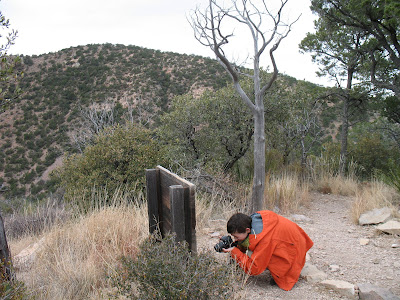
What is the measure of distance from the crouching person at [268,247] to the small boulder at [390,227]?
220 cm

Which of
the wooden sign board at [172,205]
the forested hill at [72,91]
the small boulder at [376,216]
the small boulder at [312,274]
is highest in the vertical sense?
the forested hill at [72,91]

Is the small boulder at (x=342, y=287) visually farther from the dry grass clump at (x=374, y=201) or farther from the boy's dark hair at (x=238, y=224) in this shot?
the dry grass clump at (x=374, y=201)

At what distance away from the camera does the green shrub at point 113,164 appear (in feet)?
21.6

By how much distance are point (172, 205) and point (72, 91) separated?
2768 cm

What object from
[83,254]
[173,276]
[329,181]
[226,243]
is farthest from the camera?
[329,181]

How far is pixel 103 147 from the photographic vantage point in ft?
22.5

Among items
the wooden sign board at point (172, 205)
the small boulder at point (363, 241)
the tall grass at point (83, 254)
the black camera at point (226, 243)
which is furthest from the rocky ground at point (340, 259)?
the tall grass at point (83, 254)

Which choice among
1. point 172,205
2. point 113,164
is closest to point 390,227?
point 172,205

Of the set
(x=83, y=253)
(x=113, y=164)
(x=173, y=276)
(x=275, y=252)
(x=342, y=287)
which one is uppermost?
(x=113, y=164)

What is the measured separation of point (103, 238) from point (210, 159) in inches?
163

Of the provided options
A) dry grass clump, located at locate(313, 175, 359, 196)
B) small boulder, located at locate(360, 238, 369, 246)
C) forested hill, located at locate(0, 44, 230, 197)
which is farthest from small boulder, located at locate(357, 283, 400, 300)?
forested hill, located at locate(0, 44, 230, 197)

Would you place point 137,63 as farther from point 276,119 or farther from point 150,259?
point 150,259

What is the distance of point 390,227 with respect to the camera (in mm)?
4602

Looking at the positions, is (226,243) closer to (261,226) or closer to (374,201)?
(261,226)
